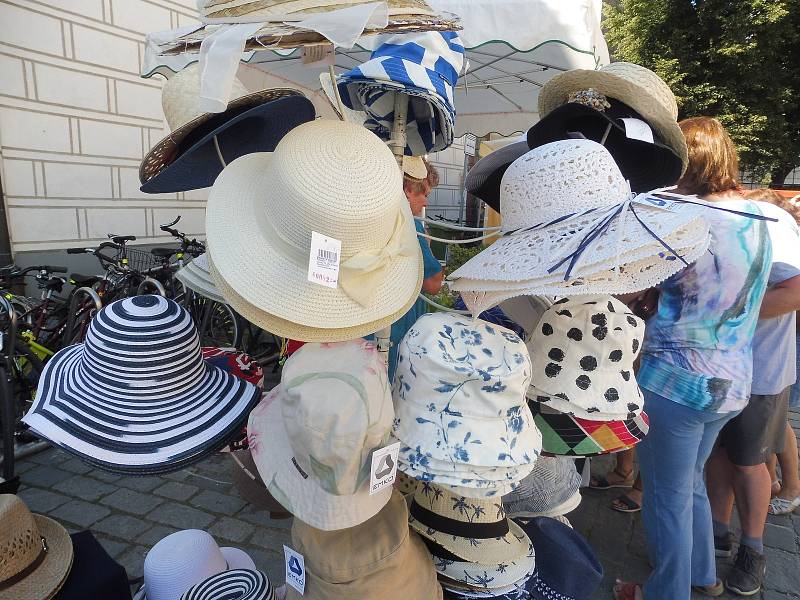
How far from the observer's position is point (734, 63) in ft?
48.6

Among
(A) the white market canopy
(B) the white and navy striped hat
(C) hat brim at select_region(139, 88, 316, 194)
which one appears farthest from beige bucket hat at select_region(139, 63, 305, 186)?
(B) the white and navy striped hat

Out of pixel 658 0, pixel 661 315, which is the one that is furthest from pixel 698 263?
pixel 658 0

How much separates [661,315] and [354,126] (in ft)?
4.79

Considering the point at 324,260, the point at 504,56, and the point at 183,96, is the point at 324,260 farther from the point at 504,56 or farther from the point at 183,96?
the point at 504,56

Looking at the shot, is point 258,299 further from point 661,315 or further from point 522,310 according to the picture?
point 661,315

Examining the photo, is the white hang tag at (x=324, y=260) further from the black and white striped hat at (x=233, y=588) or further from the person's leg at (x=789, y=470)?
the person's leg at (x=789, y=470)

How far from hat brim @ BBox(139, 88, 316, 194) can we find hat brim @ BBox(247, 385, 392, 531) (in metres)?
0.76

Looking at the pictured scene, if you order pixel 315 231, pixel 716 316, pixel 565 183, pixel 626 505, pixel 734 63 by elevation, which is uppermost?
pixel 734 63

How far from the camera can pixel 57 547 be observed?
1.54 meters

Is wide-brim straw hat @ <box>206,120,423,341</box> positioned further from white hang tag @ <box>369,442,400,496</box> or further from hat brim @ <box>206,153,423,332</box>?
white hang tag @ <box>369,442,400,496</box>

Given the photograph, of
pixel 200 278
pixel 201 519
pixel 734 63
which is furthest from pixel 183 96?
pixel 734 63

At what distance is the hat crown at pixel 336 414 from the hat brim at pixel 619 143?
1.21 metres

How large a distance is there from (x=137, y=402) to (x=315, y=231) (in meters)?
0.63

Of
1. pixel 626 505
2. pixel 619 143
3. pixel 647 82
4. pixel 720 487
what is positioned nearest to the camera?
pixel 647 82
